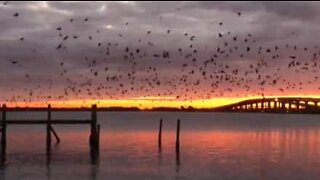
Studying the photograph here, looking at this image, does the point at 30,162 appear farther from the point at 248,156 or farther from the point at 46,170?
the point at 248,156

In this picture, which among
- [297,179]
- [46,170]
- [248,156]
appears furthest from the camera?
[248,156]

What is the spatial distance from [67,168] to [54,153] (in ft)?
48.4

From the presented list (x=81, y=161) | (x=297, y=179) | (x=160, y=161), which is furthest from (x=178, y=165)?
(x=297, y=179)

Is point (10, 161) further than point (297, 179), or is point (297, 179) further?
point (10, 161)

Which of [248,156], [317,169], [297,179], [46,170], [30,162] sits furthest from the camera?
[248,156]

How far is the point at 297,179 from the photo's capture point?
3678 centimetres

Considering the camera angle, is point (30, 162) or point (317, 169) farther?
A: point (30, 162)

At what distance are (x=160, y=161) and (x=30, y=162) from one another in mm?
10199

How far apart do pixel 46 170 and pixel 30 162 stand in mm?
6302

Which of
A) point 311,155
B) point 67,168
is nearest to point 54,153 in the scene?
point 67,168

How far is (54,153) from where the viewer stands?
182ft

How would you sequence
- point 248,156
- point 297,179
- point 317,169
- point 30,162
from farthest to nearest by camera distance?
point 248,156 → point 30,162 → point 317,169 → point 297,179

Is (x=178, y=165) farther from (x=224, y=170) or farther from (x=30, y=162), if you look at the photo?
(x=30, y=162)

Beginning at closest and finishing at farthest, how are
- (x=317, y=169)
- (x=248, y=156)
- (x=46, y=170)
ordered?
1. (x=46, y=170)
2. (x=317, y=169)
3. (x=248, y=156)
